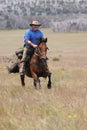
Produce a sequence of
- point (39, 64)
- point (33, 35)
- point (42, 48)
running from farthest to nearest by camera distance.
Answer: point (33, 35) < point (39, 64) < point (42, 48)

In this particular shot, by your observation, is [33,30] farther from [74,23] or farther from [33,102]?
[74,23]

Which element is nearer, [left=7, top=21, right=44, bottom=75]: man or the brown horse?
the brown horse

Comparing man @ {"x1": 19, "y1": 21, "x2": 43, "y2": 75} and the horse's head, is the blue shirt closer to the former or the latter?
man @ {"x1": 19, "y1": 21, "x2": 43, "y2": 75}

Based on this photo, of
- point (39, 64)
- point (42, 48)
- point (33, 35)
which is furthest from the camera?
point (33, 35)

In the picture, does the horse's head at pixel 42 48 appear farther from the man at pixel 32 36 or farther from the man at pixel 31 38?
the man at pixel 32 36

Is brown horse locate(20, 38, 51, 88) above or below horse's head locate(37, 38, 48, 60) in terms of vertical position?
below

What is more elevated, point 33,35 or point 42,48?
point 33,35

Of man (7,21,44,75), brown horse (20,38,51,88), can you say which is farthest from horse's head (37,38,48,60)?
man (7,21,44,75)

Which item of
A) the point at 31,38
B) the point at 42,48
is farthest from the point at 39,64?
the point at 31,38

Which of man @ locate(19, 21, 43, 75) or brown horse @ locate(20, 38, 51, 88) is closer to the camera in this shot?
brown horse @ locate(20, 38, 51, 88)

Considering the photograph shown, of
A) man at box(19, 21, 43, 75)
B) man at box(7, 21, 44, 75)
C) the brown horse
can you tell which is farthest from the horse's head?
man at box(19, 21, 43, 75)

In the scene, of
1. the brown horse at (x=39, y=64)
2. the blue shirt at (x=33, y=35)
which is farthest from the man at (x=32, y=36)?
the brown horse at (x=39, y=64)

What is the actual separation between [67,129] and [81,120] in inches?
34.8

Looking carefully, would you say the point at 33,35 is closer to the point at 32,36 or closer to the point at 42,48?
the point at 32,36
